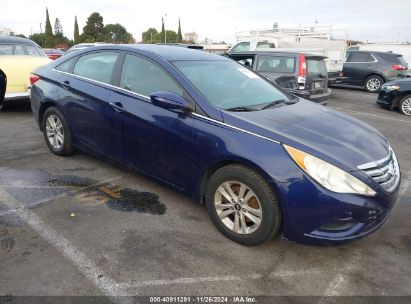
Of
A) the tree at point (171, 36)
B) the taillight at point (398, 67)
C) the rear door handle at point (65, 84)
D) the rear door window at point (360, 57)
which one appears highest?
the tree at point (171, 36)

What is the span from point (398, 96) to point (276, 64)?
3799mm

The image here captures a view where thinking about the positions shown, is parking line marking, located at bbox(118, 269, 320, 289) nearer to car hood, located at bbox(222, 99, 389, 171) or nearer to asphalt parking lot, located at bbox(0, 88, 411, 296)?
asphalt parking lot, located at bbox(0, 88, 411, 296)

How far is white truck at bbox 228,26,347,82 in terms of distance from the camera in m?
14.0

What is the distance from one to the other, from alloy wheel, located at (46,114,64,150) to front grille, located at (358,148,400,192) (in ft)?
12.3

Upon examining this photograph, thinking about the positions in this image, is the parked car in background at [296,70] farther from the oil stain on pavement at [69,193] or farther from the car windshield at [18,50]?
the oil stain on pavement at [69,193]

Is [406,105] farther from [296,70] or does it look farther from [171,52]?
[171,52]

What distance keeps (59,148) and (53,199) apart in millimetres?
1360

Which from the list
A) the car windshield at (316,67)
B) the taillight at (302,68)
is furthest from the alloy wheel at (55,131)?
the car windshield at (316,67)

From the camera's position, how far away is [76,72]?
187 inches

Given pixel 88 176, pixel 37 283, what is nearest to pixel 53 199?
pixel 88 176

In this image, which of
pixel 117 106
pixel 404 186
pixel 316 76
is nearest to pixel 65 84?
pixel 117 106

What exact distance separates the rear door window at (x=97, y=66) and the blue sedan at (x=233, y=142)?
16 millimetres

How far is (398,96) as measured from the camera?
34.1 feet

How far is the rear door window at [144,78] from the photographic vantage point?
372 cm
